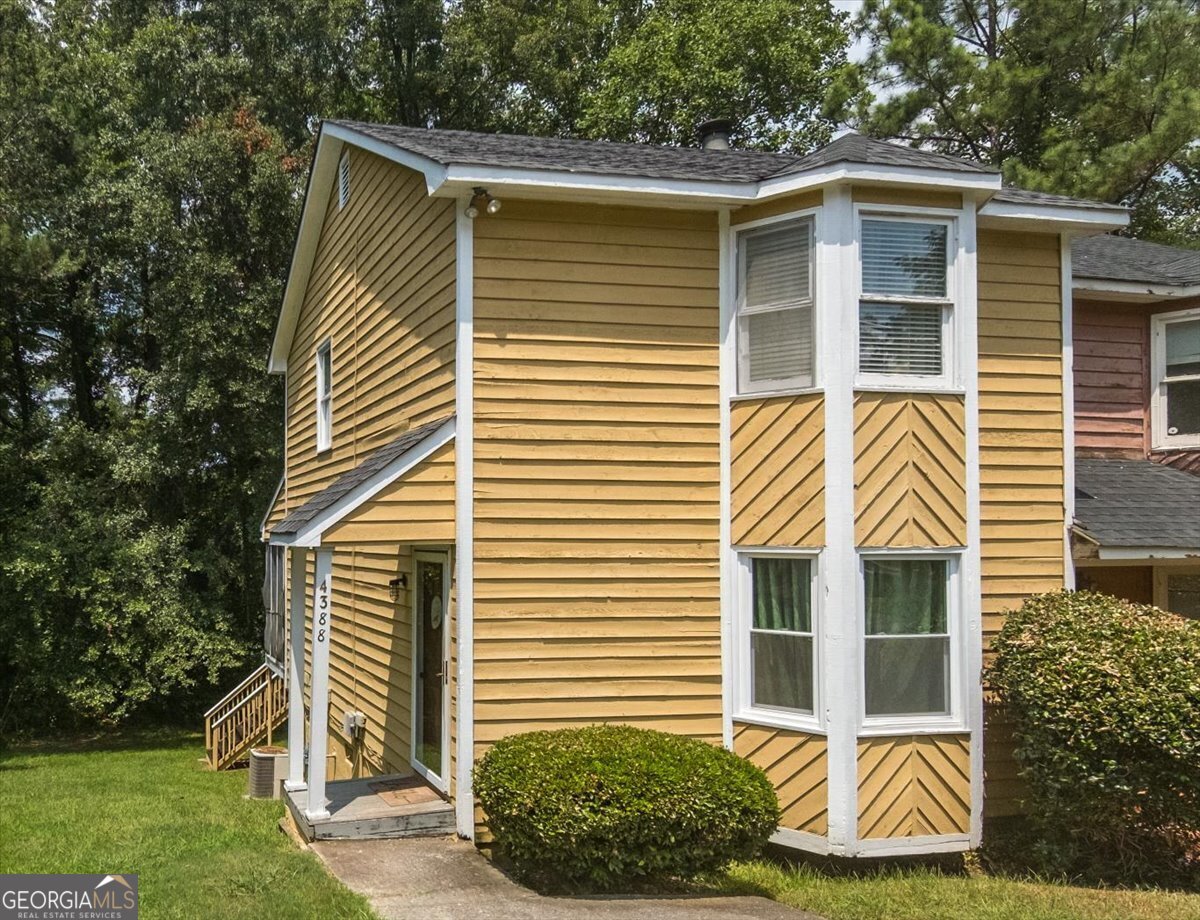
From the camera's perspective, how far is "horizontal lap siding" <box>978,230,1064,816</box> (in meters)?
9.27

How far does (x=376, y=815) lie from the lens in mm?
A: 8703

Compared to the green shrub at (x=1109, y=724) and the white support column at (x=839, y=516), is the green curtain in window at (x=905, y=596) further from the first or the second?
the green shrub at (x=1109, y=724)

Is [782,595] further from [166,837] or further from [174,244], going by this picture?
[174,244]

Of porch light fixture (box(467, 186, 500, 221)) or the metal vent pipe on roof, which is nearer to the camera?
porch light fixture (box(467, 186, 500, 221))

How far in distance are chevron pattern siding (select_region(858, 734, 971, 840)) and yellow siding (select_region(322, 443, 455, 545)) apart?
12.6ft

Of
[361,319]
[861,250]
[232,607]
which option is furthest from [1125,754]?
[232,607]

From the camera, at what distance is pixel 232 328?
18828 mm

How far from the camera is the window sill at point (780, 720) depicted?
8.58m

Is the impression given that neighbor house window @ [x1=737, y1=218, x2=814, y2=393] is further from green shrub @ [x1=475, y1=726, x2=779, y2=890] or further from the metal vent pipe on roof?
the metal vent pipe on roof

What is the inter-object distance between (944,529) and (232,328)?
1395 cm

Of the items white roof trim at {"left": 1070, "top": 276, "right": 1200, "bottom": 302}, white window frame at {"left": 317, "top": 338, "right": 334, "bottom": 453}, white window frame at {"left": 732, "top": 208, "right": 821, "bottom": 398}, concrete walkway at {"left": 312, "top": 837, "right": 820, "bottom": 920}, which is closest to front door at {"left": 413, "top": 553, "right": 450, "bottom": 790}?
concrete walkway at {"left": 312, "top": 837, "right": 820, "bottom": 920}

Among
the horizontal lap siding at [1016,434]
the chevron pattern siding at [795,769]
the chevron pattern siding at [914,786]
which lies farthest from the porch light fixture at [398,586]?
the horizontal lap siding at [1016,434]

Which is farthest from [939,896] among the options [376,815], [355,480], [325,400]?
[325,400]

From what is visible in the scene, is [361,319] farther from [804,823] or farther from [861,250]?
[804,823]
